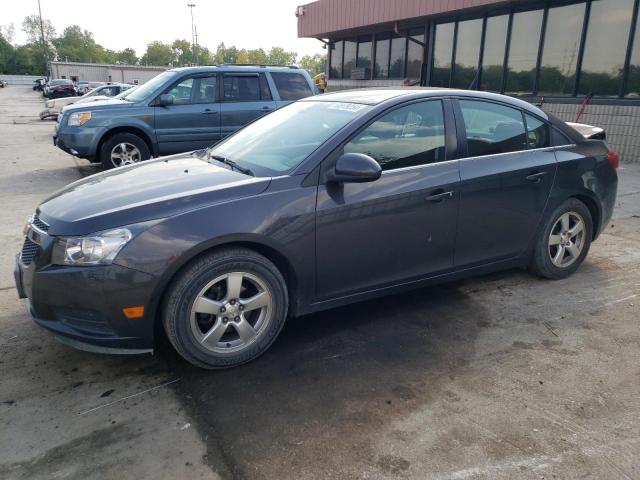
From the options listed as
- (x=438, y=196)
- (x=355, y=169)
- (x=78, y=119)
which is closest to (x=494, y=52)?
(x=78, y=119)

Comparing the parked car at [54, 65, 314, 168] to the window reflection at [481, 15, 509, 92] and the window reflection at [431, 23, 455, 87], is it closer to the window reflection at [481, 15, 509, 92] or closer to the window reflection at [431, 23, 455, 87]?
the window reflection at [481, 15, 509, 92]

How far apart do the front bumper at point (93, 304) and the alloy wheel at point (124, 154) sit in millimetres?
5954

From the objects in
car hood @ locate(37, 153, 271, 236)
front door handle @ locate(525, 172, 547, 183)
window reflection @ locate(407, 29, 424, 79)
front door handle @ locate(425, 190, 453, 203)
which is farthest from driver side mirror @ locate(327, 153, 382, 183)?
window reflection @ locate(407, 29, 424, 79)

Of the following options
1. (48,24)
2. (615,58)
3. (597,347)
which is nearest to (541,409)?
(597,347)

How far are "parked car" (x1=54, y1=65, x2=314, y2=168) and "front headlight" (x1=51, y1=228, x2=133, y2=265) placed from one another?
608cm

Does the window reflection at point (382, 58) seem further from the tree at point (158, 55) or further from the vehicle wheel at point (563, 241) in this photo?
the tree at point (158, 55)

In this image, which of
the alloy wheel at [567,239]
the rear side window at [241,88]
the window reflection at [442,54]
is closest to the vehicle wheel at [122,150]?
the rear side window at [241,88]

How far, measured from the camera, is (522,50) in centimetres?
1193

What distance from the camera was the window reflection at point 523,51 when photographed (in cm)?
1159

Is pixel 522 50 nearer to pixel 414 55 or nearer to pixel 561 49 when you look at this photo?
pixel 561 49

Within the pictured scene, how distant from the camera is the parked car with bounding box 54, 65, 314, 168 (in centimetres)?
820

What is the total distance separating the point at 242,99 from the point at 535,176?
6.02 meters

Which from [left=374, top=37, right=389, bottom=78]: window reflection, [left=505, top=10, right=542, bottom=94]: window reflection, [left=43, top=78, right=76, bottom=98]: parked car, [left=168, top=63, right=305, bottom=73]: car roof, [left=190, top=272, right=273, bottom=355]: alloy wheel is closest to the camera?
[left=190, top=272, right=273, bottom=355]: alloy wheel

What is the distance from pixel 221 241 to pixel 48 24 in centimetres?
15465
